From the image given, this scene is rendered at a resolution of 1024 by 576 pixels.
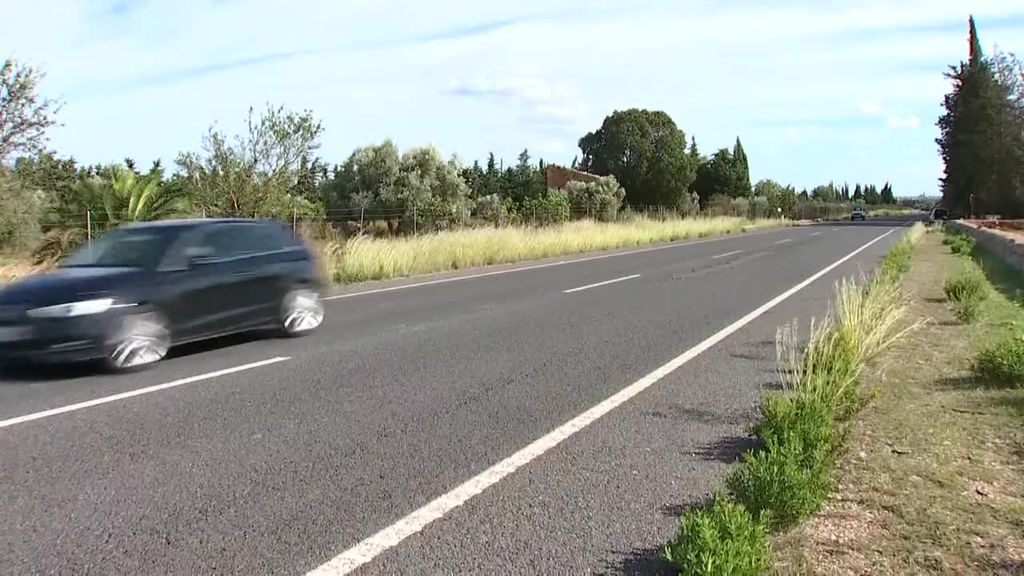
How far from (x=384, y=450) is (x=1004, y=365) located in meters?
5.18

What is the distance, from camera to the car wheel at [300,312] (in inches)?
410

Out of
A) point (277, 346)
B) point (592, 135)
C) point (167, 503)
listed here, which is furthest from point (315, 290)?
point (592, 135)

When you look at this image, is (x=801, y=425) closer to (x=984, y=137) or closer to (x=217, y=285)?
(x=217, y=285)

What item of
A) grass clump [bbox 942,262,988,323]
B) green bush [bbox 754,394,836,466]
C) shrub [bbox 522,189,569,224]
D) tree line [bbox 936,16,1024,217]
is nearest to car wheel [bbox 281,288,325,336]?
green bush [bbox 754,394,836,466]

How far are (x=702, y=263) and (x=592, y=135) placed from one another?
43499 millimetres

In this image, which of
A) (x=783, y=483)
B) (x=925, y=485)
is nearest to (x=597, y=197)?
(x=925, y=485)

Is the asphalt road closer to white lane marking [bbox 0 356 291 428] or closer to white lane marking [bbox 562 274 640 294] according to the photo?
white lane marking [bbox 0 356 291 428]

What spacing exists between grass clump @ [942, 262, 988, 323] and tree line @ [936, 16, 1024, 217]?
4437 centimetres

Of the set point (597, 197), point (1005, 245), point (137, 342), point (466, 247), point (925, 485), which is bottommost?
point (925, 485)

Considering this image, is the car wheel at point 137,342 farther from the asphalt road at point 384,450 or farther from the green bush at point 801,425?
the green bush at point 801,425

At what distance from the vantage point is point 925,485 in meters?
4.78

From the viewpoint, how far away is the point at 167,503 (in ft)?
15.2

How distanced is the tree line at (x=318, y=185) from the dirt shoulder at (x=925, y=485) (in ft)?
52.9

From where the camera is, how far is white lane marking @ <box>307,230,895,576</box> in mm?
3922
